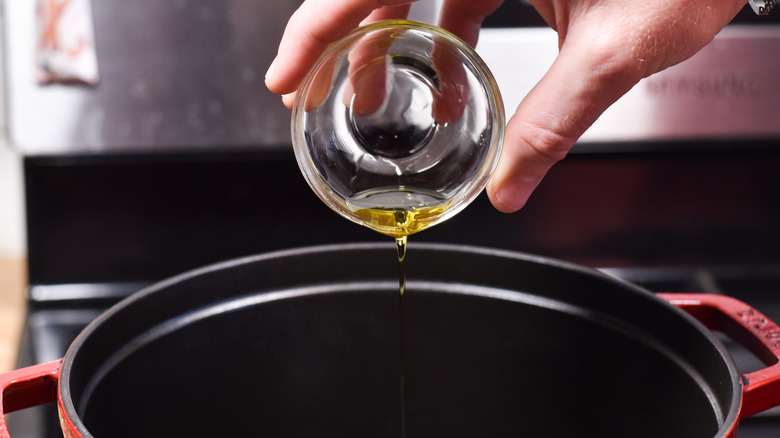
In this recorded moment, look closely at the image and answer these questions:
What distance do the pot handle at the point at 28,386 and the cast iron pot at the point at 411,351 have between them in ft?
0.11

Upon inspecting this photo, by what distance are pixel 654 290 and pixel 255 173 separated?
20.9 inches

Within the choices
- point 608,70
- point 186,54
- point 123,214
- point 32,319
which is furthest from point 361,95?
point 32,319

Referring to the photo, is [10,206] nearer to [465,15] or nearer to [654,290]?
[465,15]

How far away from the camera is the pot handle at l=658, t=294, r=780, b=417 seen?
1.79 ft

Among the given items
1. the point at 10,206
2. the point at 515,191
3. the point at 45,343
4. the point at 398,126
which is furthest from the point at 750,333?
the point at 10,206

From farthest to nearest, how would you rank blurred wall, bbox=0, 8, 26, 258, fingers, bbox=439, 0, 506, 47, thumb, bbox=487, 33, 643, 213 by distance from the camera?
blurred wall, bbox=0, 8, 26, 258, fingers, bbox=439, 0, 506, 47, thumb, bbox=487, 33, 643, 213

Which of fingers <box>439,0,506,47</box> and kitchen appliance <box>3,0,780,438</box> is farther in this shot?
kitchen appliance <box>3,0,780,438</box>

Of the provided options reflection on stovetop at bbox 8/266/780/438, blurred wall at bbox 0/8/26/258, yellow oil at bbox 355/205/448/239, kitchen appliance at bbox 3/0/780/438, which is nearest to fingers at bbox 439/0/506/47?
kitchen appliance at bbox 3/0/780/438

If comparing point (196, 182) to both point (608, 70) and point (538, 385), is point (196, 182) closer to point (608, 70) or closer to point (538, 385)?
point (538, 385)

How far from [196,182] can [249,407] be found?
33cm

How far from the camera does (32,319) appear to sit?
979 millimetres

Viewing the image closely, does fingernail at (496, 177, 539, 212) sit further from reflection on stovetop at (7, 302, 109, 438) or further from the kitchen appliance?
reflection on stovetop at (7, 302, 109, 438)

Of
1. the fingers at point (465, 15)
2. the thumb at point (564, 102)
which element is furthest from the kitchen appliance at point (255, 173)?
the thumb at point (564, 102)

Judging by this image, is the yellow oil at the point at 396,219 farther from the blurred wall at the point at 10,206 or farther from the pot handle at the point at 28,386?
the blurred wall at the point at 10,206
